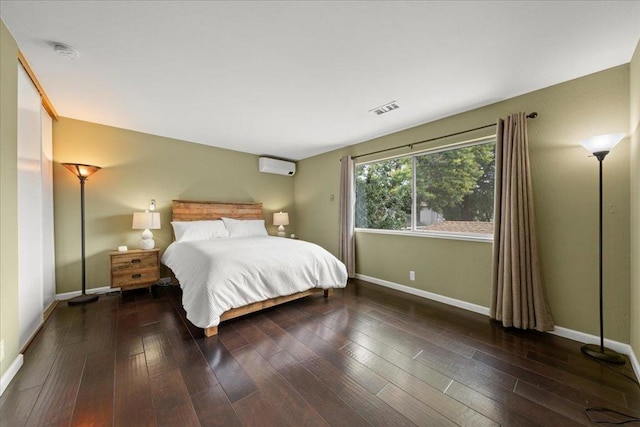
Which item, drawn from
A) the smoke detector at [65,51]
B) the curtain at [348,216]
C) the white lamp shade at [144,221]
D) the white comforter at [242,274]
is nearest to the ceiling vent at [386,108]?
the curtain at [348,216]

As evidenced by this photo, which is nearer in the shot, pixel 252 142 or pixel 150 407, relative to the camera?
pixel 150 407

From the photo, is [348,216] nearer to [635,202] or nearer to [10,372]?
[635,202]

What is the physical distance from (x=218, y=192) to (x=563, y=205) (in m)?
4.95

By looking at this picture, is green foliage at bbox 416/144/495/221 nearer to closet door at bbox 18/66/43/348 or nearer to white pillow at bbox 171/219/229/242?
white pillow at bbox 171/219/229/242

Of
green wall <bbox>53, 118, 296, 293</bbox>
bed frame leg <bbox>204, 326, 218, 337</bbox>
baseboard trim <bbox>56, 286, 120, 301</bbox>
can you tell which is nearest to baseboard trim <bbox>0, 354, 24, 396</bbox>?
bed frame leg <bbox>204, 326, 218, 337</bbox>

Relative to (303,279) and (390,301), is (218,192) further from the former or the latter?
(390,301)

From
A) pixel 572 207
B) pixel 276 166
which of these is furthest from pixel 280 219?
pixel 572 207

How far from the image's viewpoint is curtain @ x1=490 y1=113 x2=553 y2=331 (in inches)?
90.6

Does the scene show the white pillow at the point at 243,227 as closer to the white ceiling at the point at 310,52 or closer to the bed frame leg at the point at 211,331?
the white ceiling at the point at 310,52

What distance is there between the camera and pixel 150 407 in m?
1.39

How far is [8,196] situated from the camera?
1.67 meters


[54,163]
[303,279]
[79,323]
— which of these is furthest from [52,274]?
[303,279]

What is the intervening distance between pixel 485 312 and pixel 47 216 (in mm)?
5322

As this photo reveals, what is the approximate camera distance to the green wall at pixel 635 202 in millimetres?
1752
